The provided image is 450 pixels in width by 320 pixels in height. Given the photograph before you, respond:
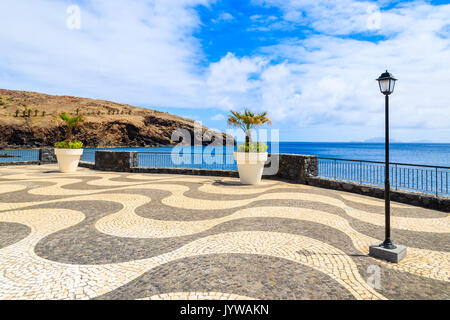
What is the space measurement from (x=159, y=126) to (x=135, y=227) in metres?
104

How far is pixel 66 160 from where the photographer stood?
15344 mm

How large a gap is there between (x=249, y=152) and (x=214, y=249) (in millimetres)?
7584

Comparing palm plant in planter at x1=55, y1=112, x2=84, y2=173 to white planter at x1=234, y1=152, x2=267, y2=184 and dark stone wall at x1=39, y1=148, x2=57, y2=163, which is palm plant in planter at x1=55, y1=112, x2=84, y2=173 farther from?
white planter at x1=234, y1=152, x2=267, y2=184

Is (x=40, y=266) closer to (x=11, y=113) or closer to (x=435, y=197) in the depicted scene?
(x=435, y=197)

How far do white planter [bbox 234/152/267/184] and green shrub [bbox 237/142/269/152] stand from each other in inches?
12.2

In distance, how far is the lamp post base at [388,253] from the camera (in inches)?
156

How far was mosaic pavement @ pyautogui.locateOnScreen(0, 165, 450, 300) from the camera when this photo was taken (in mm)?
3135

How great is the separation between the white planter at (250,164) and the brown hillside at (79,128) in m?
63.6

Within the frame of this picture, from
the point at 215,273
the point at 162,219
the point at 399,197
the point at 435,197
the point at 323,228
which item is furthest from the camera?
the point at 399,197

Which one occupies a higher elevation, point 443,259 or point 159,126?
point 159,126

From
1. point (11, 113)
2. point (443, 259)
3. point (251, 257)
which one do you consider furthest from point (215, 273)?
point (11, 113)

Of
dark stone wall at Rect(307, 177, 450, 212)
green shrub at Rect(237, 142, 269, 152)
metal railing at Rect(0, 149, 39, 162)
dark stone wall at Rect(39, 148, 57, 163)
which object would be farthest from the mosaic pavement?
metal railing at Rect(0, 149, 39, 162)

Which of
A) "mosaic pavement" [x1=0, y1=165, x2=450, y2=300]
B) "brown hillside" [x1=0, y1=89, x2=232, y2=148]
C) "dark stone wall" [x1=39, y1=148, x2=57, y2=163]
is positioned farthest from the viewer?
"brown hillside" [x1=0, y1=89, x2=232, y2=148]
